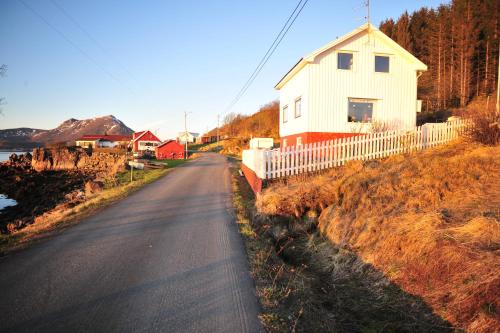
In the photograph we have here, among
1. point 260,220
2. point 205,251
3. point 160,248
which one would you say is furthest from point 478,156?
point 160,248

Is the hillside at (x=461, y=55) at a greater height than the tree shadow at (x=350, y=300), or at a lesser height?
greater

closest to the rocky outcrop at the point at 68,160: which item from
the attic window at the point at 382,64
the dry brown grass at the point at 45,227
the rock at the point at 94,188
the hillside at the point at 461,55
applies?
the rock at the point at 94,188

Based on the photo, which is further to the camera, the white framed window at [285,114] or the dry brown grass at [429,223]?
the white framed window at [285,114]

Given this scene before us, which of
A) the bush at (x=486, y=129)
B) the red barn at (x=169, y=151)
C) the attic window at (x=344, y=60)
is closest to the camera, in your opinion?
the bush at (x=486, y=129)

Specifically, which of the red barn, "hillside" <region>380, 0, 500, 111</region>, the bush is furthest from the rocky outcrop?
"hillside" <region>380, 0, 500, 111</region>

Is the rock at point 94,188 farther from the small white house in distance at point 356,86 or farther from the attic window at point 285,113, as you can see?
the attic window at point 285,113

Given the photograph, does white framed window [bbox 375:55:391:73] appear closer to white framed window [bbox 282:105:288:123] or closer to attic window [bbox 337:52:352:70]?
attic window [bbox 337:52:352:70]

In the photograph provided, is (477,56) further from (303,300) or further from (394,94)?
(303,300)

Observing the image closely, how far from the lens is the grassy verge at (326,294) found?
3551 millimetres

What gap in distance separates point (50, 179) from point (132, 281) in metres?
23.6

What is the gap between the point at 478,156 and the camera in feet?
24.6

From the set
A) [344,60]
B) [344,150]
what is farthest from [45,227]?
[344,60]

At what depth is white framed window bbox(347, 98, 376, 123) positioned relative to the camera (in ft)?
56.2

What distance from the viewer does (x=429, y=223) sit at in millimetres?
4699
